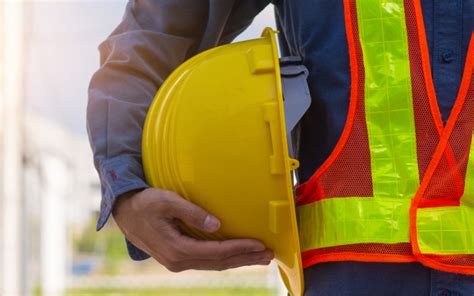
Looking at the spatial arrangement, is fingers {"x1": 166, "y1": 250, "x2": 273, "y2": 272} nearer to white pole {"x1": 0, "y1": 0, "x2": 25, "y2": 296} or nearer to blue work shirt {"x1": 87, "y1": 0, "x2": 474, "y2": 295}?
blue work shirt {"x1": 87, "y1": 0, "x2": 474, "y2": 295}

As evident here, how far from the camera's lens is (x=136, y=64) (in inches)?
46.6

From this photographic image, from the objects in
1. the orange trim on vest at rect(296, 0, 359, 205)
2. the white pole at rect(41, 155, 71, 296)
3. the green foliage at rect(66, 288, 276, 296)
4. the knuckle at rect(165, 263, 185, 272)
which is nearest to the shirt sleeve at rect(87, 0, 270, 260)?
the knuckle at rect(165, 263, 185, 272)

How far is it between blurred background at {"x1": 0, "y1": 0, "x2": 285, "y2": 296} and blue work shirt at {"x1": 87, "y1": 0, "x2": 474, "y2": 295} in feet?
7.73

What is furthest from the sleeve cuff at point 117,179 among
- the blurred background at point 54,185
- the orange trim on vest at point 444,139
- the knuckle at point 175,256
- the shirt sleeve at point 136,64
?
the blurred background at point 54,185

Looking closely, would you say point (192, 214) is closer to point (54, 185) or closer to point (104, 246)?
point (54, 185)

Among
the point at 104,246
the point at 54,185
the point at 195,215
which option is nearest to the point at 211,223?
the point at 195,215

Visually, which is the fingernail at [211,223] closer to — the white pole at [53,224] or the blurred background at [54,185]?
the blurred background at [54,185]

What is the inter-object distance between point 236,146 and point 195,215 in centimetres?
12

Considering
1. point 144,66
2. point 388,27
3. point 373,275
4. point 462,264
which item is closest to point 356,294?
point 373,275

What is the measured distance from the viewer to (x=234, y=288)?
263 inches

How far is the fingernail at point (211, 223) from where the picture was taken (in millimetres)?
1015

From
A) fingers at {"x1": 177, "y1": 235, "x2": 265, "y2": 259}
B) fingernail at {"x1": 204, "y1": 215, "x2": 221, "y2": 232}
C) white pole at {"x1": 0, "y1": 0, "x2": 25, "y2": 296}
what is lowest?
white pole at {"x1": 0, "y1": 0, "x2": 25, "y2": 296}

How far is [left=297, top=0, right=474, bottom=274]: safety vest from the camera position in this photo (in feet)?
3.03

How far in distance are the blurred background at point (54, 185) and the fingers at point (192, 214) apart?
8.62 ft
